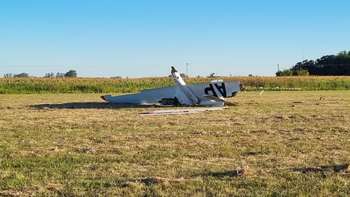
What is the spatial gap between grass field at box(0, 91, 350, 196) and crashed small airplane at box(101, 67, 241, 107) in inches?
231

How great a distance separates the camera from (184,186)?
14.9ft

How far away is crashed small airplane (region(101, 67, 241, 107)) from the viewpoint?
16234mm

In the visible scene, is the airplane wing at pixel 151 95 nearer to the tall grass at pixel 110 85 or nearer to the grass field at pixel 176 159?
the grass field at pixel 176 159

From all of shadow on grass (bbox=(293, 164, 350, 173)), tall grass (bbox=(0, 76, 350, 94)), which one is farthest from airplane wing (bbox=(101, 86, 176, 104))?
tall grass (bbox=(0, 76, 350, 94))

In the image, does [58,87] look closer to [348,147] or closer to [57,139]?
[57,139]

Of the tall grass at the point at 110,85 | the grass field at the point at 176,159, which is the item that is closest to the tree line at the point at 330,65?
the tall grass at the point at 110,85

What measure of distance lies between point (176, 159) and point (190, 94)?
425 inches

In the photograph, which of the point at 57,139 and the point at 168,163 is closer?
the point at 168,163

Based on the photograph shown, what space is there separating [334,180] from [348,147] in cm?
237

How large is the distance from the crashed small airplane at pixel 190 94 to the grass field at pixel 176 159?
5.86 m

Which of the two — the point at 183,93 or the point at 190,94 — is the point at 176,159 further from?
the point at 183,93

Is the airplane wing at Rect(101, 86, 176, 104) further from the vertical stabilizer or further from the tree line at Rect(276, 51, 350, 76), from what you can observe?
the tree line at Rect(276, 51, 350, 76)

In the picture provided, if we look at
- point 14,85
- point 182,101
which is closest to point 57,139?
point 182,101

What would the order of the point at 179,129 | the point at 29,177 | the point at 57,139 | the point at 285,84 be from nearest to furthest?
the point at 29,177
the point at 57,139
the point at 179,129
the point at 285,84
